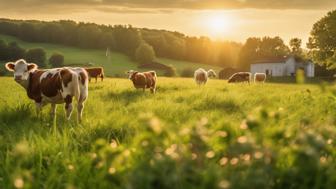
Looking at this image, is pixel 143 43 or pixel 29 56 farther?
pixel 143 43

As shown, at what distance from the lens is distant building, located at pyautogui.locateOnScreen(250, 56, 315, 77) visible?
336ft

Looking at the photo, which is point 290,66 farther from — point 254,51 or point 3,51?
point 3,51

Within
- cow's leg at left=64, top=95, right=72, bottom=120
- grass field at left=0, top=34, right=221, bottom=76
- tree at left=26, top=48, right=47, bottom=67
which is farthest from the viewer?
grass field at left=0, top=34, right=221, bottom=76

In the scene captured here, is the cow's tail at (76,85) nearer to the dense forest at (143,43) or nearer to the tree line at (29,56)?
the tree line at (29,56)

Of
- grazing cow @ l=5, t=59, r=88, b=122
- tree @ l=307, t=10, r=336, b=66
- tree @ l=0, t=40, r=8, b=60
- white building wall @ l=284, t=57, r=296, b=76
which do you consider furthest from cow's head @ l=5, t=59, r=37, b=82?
white building wall @ l=284, t=57, r=296, b=76

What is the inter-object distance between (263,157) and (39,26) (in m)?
124

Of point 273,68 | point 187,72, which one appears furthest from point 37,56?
point 273,68

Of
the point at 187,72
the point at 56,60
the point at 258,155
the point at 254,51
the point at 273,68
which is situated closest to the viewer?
the point at 258,155

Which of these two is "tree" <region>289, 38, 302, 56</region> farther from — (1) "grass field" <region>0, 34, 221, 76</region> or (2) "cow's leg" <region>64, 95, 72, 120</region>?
(2) "cow's leg" <region>64, 95, 72, 120</region>

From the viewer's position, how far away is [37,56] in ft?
312

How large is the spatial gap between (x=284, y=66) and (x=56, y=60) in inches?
1887

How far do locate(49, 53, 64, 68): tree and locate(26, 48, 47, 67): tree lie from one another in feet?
5.37

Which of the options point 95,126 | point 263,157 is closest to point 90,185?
point 263,157

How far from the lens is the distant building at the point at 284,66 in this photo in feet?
336
